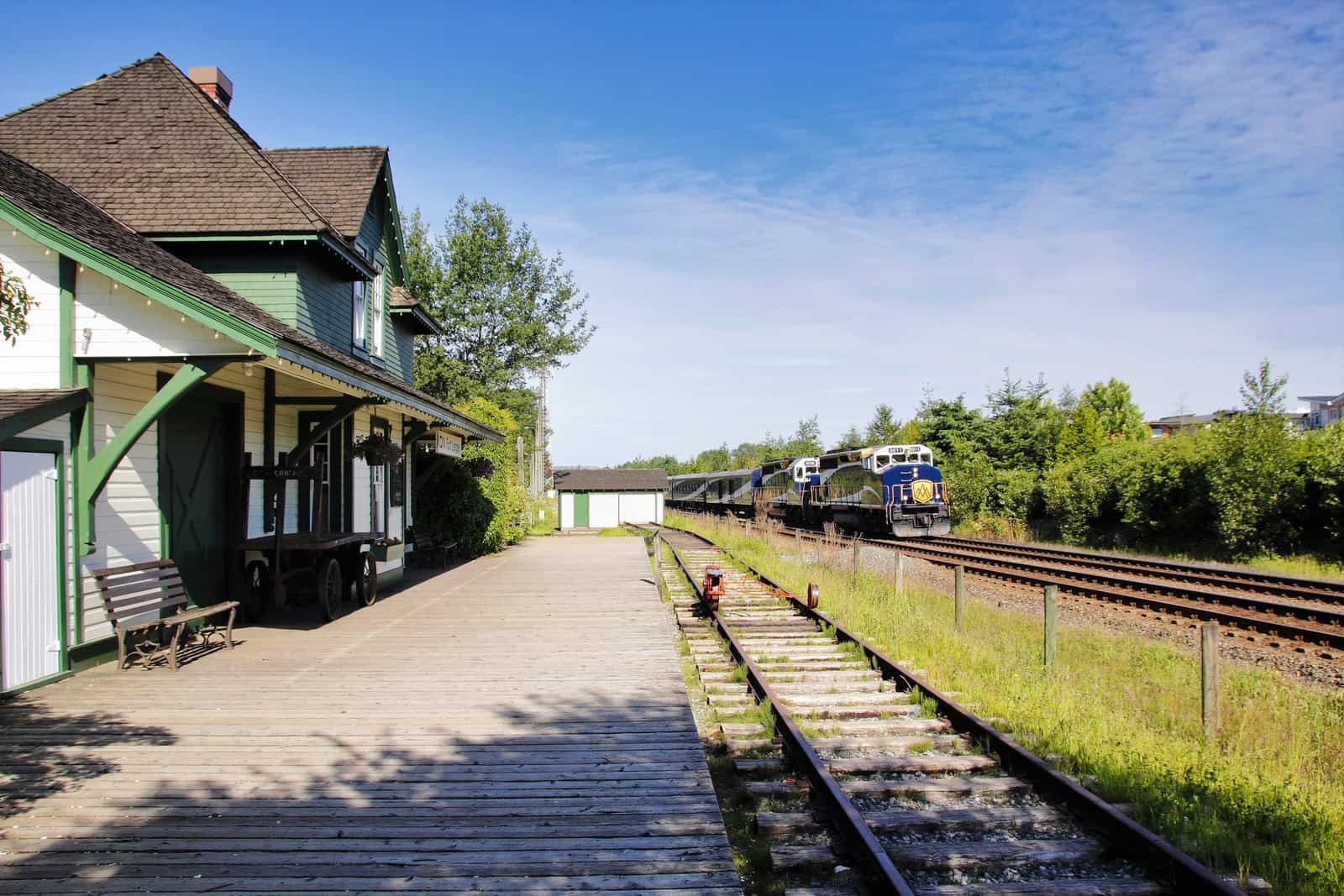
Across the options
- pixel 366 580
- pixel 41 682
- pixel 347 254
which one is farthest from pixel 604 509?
pixel 41 682

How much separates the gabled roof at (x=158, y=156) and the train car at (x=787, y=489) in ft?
72.4

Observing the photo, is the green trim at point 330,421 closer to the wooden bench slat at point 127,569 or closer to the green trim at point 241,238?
the wooden bench slat at point 127,569

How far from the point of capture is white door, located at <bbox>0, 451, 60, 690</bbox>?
22.8ft

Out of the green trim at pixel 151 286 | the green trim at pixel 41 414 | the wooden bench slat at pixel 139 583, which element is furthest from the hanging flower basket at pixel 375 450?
the green trim at pixel 151 286

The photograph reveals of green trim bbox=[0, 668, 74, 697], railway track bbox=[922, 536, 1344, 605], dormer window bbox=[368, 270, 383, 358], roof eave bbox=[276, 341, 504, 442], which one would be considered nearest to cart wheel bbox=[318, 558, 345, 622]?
roof eave bbox=[276, 341, 504, 442]

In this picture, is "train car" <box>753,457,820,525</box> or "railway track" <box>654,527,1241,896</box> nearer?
"railway track" <box>654,527,1241,896</box>

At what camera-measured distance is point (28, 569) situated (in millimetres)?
7199

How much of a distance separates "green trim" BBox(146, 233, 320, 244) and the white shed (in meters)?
33.6

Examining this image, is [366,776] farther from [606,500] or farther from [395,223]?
[606,500]

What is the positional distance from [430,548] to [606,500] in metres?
25.8

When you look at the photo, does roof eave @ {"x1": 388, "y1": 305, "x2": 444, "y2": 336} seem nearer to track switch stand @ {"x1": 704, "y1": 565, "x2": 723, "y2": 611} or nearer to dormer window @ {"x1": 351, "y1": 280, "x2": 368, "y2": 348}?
dormer window @ {"x1": 351, "y1": 280, "x2": 368, "y2": 348}

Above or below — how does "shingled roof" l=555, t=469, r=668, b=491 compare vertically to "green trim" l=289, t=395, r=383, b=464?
below

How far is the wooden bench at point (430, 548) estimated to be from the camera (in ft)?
63.7

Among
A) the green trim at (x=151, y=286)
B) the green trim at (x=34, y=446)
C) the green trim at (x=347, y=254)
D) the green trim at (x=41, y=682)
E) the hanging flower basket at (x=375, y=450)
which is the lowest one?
the green trim at (x=41, y=682)
